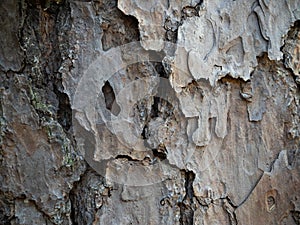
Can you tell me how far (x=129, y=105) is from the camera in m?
0.90

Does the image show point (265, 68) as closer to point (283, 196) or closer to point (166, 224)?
point (283, 196)

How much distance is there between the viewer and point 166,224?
928mm

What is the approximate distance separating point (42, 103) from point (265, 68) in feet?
1.66

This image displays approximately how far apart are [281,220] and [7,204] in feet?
2.04

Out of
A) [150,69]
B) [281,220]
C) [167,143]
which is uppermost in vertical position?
[150,69]

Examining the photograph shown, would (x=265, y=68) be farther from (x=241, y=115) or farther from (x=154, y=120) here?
(x=154, y=120)

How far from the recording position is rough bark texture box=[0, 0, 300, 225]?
0.90 m

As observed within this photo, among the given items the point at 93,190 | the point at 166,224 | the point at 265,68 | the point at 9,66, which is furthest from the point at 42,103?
the point at 265,68

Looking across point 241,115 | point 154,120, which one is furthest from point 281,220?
point 154,120

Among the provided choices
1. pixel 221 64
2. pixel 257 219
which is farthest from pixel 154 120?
pixel 257 219

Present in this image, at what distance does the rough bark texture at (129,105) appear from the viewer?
0.90 m

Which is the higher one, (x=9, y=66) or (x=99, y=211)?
(x=9, y=66)

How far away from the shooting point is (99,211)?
91 centimetres

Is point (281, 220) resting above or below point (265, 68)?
below
